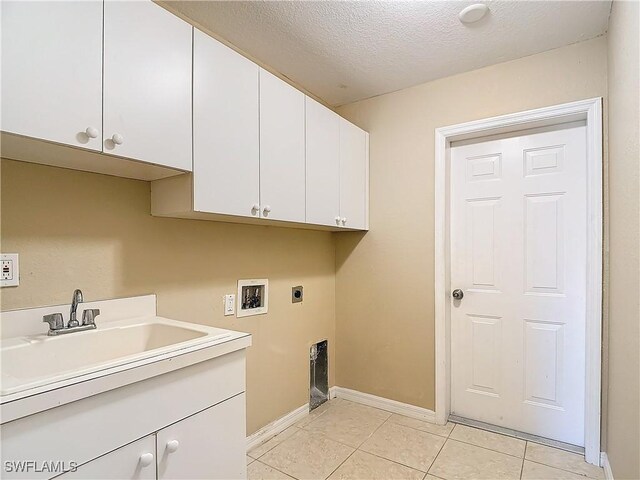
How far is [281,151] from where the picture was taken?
6.30ft

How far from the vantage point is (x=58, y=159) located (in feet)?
4.11

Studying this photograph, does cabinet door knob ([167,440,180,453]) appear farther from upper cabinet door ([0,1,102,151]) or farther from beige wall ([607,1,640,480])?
beige wall ([607,1,640,480])

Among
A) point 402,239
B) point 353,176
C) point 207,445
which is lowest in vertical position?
point 207,445

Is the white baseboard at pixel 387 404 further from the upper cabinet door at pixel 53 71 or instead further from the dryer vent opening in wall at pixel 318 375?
the upper cabinet door at pixel 53 71

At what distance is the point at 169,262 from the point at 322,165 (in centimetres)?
109

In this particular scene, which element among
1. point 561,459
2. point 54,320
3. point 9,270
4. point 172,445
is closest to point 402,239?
point 561,459

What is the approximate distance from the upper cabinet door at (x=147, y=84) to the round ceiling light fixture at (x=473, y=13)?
52.6 inches

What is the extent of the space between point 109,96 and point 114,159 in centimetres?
21

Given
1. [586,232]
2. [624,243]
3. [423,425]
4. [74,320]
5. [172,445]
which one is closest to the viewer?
[172,445]

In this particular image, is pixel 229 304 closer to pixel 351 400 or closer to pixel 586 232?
pixel 351 400

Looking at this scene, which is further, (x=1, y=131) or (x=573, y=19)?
(x=573, y=19)

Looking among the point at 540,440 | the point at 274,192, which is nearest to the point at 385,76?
the point at 274,192

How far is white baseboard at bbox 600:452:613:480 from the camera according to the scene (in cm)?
177

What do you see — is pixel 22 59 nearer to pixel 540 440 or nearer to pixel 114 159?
pixel 114 159
